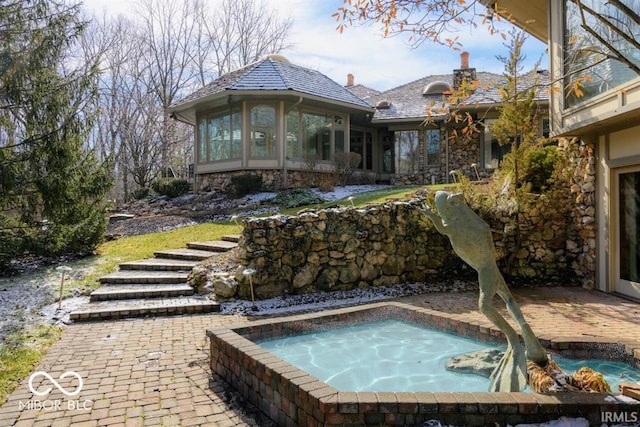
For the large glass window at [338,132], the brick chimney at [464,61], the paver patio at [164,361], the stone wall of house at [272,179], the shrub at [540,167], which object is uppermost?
the brick chimney at [464,61]

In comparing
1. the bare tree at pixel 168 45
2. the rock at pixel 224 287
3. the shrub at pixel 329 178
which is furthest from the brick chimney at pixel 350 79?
the rock at pixel 224 287

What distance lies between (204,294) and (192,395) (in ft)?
11.3

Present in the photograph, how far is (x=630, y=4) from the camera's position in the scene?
5.83m

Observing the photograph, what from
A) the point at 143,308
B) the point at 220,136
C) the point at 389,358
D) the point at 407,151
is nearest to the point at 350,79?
the point at 407,151

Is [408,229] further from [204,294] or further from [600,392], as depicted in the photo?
[600,392]

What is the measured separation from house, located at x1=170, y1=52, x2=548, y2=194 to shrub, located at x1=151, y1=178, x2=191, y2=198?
0.70m

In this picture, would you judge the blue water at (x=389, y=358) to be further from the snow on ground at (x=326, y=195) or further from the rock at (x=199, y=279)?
the snow on ground at (x=326, y=195)

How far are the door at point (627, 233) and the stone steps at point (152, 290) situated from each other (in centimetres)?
690

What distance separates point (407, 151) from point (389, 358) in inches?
605

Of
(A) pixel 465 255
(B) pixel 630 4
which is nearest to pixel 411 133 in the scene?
(B) pixel 630 4

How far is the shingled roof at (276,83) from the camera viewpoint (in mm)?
14594

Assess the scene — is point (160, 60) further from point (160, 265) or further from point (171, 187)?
point (160, 265)

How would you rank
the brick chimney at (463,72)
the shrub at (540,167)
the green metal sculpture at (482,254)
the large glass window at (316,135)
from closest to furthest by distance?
the green metal sculpture at (482,254) < the shrub at (540,167) < the large glass window at (316,135) < the brick chimney at (463,72)

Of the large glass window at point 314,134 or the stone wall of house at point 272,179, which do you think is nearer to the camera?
the stone wall of house at point 272,179
